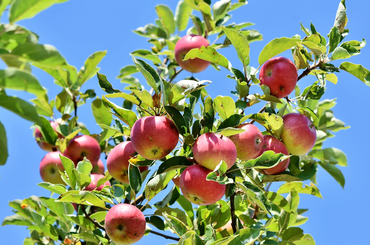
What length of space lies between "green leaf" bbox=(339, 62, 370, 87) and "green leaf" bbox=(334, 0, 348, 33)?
26 cm

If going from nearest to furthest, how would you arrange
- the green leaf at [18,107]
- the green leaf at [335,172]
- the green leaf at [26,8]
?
the green leaf at [18,107], the green leaf at [26,8], the green leaf at [335,172]

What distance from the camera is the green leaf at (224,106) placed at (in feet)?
6.36

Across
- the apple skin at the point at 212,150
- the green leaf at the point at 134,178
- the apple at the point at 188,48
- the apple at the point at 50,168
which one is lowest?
the apple skin at the point at 212,150

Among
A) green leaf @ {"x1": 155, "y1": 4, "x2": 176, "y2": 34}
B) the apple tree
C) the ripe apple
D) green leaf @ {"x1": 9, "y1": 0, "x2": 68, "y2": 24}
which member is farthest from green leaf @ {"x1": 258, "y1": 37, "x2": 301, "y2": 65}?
green leaf @ {"x1": 155, "y1": 4, "x2": 176, "y2": 34}

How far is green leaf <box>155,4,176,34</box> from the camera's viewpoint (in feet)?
12.5

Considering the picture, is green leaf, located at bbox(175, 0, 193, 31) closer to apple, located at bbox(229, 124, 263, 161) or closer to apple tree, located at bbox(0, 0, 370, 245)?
apple tree, located at bbox(0, 0, 370, 245)

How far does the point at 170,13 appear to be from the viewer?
3838 millimetres

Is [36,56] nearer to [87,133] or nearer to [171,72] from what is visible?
[87,133]

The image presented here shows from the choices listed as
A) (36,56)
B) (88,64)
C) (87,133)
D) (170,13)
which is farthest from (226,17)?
(36,56)

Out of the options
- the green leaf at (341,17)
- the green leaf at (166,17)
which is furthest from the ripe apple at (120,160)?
the green leaf at (166,17)

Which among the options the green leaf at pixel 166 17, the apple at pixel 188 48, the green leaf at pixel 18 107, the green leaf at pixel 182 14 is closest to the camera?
the green leaf at pixel 18 107

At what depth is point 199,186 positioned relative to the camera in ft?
5.92

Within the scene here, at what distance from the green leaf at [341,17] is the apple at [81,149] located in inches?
76.3

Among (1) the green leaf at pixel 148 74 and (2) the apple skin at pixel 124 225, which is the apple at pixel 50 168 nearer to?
(2) the apple skin at pixel 124 225
